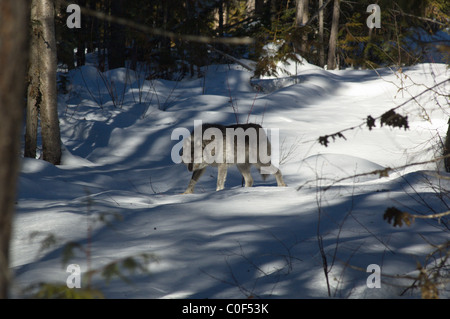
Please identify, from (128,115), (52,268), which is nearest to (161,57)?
(128,115)

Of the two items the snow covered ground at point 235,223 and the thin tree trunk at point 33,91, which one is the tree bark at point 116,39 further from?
the thin tree trunk at point 33,91

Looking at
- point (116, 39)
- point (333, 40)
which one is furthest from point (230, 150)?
point (333, 40)

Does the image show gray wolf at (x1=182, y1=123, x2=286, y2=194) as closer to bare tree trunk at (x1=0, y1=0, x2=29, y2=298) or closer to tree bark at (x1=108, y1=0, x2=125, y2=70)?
bare tree trunk at (x1=0, y1=0, x2=29, y2=298)

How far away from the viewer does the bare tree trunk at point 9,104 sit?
1.69 m

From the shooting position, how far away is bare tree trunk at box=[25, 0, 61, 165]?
7.70 meters

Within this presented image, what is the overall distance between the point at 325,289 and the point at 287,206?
1901 millimetres

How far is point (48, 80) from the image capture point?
26.0ft

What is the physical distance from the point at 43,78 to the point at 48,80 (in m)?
0.09

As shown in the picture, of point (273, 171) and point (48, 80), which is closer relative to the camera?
point (273, 171)

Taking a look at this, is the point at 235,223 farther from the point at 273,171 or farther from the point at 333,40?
the point at 333,40

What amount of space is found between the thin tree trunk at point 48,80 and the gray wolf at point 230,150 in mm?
2740

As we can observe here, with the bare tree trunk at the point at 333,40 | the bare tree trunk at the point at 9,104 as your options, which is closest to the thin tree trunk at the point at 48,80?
the bare tree trunk at the point at 9,104

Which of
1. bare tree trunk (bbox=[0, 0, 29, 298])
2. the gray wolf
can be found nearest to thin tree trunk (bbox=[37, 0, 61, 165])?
the gray wolf

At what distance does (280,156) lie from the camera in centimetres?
895
